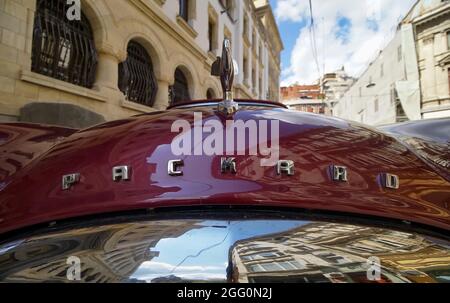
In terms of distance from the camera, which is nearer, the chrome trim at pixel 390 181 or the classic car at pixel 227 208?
the classic car at pixel 227 208

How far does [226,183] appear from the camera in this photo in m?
0.96

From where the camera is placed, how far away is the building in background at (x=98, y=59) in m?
4.95

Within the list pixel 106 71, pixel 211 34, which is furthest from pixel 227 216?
pixel 211 34

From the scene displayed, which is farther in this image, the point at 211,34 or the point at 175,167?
the point at 211,34

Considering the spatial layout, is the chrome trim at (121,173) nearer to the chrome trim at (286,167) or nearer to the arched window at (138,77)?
the chrome trim at (286,167)

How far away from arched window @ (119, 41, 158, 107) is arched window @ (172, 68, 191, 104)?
154 centimetres

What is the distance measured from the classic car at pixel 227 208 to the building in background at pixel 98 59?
4.62 m

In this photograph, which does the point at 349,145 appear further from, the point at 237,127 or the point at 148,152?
the point at 148,152

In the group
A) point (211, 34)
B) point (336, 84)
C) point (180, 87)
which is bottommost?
point (180, 87)

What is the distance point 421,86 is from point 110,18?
26.7 m

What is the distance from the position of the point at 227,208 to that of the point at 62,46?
6.26m

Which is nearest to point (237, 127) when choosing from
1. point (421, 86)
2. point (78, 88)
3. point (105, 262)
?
point (105, 262)

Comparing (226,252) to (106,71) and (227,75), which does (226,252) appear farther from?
(106,71)

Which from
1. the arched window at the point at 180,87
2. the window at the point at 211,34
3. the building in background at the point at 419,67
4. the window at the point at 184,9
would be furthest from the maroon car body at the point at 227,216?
the building in background at the point at 419,67
